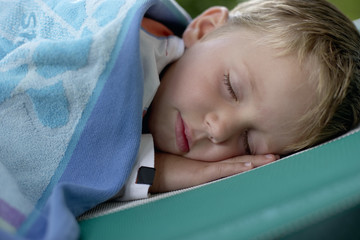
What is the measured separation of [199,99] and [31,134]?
0.35 metres

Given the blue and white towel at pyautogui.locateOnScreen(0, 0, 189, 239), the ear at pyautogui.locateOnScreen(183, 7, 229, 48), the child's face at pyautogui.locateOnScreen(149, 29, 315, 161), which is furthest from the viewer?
the ear at pyautogui.locateOnScreen(183, 7, 229, 48)

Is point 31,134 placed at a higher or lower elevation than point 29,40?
lower

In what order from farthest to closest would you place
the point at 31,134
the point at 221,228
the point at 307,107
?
the point at 307,107 → the point at 31,134 → the point at 221,228

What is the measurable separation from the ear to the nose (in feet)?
0.93

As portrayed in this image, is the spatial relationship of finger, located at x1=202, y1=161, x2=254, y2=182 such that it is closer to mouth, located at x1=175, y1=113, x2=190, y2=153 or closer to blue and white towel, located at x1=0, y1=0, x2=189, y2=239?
mouth, located at x1=175, y1=113, x2=190, y2=153

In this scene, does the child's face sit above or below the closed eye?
above

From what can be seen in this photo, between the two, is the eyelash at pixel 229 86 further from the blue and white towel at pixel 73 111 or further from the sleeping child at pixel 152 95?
the blue and white towel at pixel 73 111

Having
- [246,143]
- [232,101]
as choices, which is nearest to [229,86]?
[232,101]

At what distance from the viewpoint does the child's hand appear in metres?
0.77

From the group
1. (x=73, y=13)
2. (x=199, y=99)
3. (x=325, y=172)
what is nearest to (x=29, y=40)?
(x=73, y=13)

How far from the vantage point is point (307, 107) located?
76cm

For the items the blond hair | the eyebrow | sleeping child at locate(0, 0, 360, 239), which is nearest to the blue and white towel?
sleeping child at locate(0, 0, 360, 239)

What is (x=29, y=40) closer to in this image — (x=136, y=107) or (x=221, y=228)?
(x=136, y=107)

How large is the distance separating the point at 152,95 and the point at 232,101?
0.60ft
